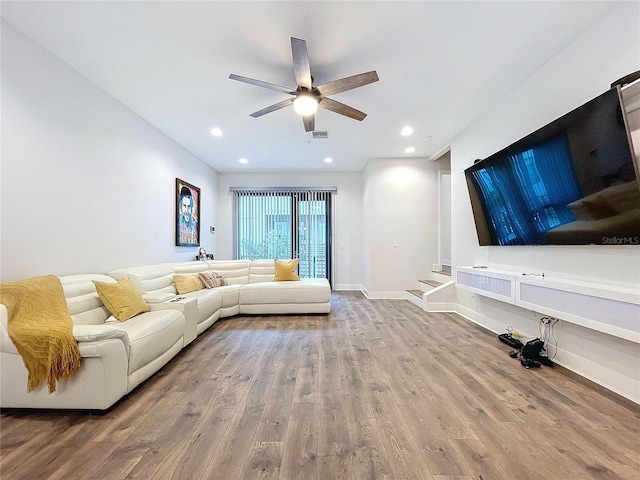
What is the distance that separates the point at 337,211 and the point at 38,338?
555cm

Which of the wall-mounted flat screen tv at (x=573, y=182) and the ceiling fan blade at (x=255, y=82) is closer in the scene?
the wall-mounted flat screen tv at (x=573, y=182)

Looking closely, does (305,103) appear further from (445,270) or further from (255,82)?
(445,270)

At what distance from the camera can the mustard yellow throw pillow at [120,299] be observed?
248 cm

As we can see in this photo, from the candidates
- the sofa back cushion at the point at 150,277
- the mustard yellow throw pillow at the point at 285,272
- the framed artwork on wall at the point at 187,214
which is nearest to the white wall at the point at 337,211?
the framed artwork on wall at the point at 187,214

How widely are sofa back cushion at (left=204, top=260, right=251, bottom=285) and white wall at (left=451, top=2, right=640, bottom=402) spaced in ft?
12.8

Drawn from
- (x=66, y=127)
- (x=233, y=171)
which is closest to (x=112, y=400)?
(x=66, y=127)

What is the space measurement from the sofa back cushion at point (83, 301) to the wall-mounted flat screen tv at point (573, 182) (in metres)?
4.18

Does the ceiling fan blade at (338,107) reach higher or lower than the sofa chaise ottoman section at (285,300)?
higher

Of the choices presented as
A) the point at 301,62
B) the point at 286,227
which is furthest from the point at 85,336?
the point at 286,227

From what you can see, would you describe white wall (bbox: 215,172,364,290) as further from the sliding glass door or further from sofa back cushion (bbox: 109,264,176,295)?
sofa back cushion (bbox: 109,264,176,295)

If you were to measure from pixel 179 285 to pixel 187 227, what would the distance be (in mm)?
1495

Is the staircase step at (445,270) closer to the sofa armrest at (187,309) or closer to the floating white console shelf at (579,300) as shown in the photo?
the floating white console shelf at (579,300)

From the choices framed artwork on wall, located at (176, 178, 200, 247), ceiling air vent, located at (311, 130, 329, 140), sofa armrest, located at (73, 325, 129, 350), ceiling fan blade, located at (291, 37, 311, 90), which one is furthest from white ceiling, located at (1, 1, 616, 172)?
sofa armrest, located at (73, 325, 129, 350)

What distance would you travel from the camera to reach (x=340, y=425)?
1.66 metres
